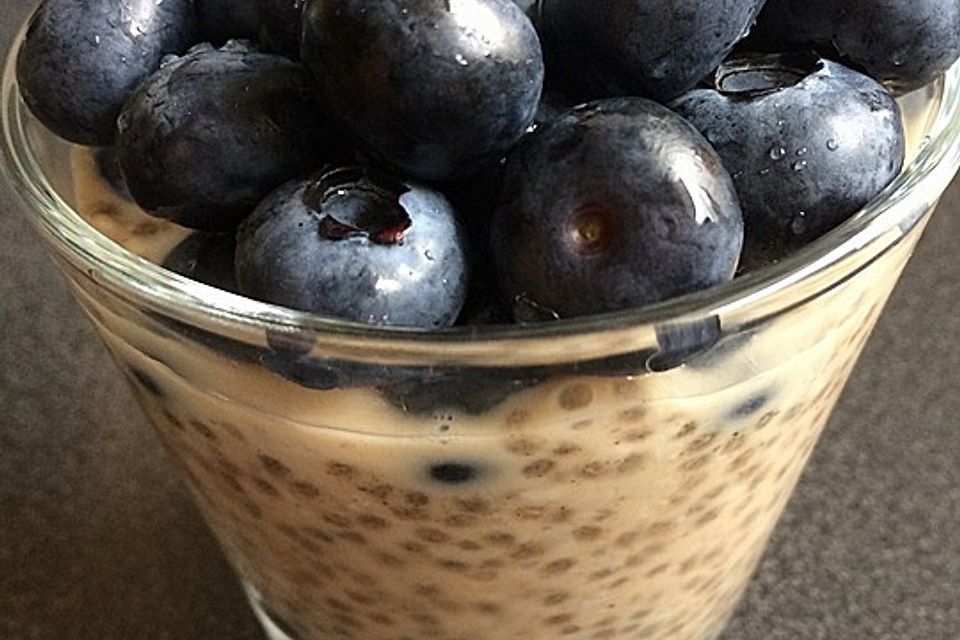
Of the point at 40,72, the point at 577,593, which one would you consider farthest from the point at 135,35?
the point at 577,593

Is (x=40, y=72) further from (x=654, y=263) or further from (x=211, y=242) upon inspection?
(x=654, y=263)

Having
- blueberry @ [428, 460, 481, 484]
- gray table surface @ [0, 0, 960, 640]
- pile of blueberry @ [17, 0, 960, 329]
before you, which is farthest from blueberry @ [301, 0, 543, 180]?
gray table surface @ [0, 0, 960, 640]

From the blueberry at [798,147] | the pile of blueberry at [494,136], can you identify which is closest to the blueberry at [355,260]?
the pile of blueberry at [494,136]

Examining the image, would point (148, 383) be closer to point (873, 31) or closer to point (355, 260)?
point (355, 260)

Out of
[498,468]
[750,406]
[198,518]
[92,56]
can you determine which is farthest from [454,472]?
[198,518]

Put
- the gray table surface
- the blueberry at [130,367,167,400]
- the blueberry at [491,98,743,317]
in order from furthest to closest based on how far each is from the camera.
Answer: the gray table surface → the blueberry at [130,367,167,400] → the blueberry at [491,98,743,317]

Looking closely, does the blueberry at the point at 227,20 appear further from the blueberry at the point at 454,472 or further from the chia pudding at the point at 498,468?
the blueberry at the point at 454,472

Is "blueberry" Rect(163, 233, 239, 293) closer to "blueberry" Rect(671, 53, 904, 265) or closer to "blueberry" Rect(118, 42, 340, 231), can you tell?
"blueberry" Rect(118, 42, 340, 231)
